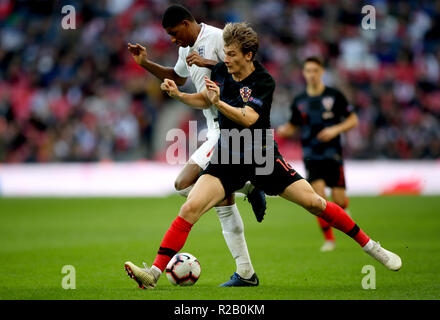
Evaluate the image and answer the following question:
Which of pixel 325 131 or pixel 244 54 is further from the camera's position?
pixel 325 131

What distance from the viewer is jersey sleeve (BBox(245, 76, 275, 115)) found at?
5781 mm

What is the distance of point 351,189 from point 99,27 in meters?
9.35

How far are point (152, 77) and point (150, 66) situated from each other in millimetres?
13517

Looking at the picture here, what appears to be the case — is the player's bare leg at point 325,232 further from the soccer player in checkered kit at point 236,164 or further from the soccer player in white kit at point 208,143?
the soccer player in checkered kit at point 236,164

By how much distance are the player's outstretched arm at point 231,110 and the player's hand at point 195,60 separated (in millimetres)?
609

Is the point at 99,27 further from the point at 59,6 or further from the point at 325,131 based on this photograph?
the point at 325,131

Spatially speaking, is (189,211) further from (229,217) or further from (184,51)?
(184,51)

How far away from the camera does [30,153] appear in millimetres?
18484

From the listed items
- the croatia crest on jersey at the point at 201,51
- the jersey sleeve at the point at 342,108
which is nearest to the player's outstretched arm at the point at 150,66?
the croatia crest on jersey at the point at 201,51

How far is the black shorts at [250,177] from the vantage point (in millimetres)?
5941

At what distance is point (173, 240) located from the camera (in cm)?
587

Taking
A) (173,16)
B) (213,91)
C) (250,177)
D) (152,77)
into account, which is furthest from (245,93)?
(152,77)
